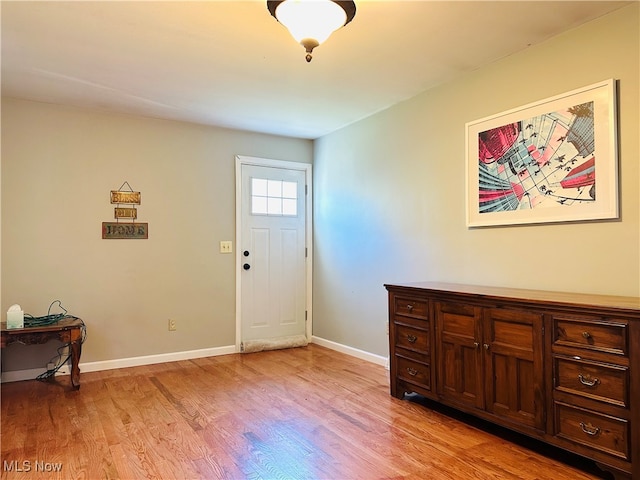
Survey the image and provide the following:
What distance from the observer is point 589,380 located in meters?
2.05

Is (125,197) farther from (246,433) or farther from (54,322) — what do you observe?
(246,433)

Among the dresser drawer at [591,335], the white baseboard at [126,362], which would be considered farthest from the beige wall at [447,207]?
the white baseboard at [126,362]

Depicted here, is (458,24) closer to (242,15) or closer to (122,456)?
(242,15)

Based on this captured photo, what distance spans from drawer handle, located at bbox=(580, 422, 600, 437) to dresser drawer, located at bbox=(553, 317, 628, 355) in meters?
0.37

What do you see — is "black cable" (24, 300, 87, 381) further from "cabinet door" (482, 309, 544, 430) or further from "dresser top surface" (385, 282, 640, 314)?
"cabinet door" (482, 309, 544, 430)

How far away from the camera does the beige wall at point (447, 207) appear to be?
2.38 meters

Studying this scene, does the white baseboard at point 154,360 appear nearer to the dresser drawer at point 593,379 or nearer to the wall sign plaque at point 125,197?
the wall sign plaque at point 125,197

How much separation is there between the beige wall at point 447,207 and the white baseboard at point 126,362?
1.24 metres

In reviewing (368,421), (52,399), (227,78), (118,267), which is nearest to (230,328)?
(118,267)

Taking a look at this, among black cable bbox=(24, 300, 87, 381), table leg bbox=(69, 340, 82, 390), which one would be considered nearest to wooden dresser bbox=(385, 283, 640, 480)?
table leg bbox=(69, 340, 82, 390)

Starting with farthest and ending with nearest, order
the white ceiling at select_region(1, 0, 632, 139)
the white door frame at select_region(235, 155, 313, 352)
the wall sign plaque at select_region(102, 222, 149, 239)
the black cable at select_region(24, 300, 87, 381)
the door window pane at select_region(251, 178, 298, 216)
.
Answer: the door window pane at select_region(251, 178, 298, 216) < the white door frame at select_region(235, 155, 313, 352) < the wall sign plaque at select_region(102, 222, 149, 239) < the black cable at select_region(24, 300, 87, 381) < the white ceiling at select_region(1, 0, 632, 139)

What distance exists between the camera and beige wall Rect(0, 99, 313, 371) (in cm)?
371

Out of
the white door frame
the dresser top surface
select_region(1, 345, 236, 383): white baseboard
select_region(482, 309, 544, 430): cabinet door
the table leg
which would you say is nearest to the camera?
the dresser top surface

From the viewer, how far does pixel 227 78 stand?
3.29 metres
